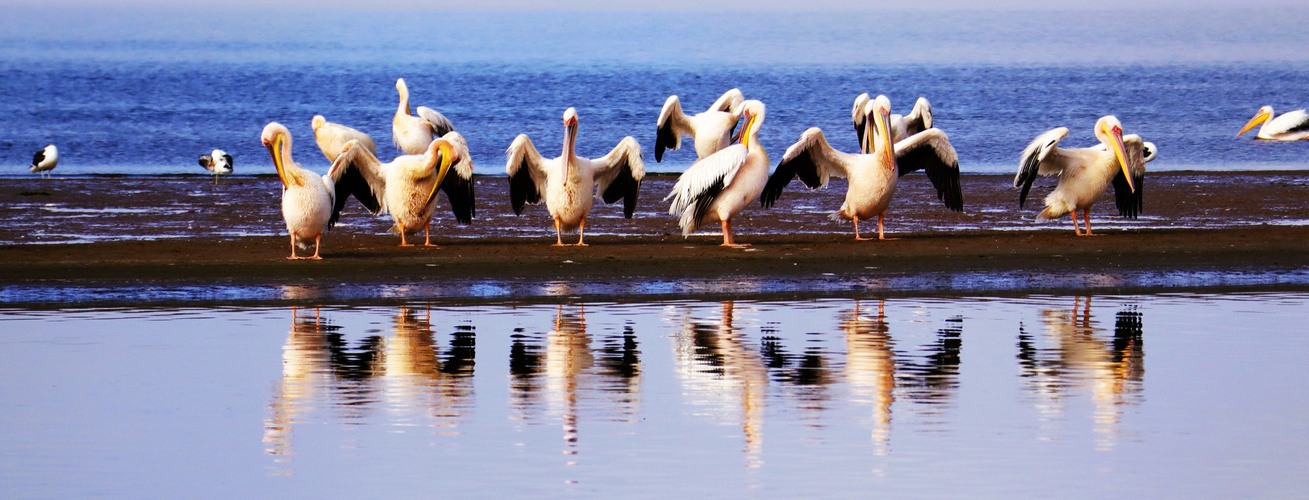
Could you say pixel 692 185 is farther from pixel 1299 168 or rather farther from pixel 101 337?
pixel 1299 168

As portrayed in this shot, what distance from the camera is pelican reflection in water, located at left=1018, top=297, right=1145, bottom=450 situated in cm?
707

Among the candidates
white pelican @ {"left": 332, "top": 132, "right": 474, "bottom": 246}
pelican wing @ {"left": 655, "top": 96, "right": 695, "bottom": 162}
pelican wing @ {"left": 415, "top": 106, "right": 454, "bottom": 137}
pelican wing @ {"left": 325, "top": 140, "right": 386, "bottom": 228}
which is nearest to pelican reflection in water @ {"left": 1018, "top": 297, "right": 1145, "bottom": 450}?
white pelican @ {"left": 332, "top": 132, "right": 474, "bottom": 246}

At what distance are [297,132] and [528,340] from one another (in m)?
22.7

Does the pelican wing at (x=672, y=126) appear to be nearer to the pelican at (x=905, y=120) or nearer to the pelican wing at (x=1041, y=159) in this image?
the pelican at (x=905, y=120)

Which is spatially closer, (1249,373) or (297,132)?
(1249,373)

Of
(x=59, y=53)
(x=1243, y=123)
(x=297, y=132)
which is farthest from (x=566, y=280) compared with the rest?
(x=59, y=53)

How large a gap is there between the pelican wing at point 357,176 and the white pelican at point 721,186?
2212 millimetres

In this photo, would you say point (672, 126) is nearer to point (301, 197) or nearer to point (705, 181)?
point (705, 181)

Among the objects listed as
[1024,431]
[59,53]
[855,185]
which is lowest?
[1024,431]

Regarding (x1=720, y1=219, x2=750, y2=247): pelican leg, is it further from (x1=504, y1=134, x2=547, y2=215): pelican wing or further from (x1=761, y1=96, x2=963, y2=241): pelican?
(x1=504, y1=134, x2=547, y2=215): pelican wing

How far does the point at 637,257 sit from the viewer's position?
41.9 feet

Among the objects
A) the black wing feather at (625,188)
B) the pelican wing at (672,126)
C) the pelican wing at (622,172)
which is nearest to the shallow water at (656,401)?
the pelican wing at (622,172)

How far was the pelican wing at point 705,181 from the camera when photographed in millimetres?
13125

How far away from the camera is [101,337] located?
912cm
